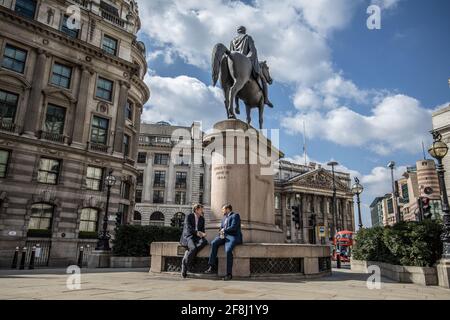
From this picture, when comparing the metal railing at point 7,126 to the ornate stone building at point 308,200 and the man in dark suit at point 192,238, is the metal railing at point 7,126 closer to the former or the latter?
the man in dark suit at point 192,238

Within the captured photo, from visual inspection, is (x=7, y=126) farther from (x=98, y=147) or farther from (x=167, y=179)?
(x=167, y=179)

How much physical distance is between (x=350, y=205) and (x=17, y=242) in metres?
90.2

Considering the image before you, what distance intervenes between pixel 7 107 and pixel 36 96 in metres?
2.14

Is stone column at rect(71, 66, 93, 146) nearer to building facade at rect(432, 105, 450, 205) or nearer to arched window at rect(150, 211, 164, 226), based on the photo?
arched window at rect(150, 211, 164, 226)

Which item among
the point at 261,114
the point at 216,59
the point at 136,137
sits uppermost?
the point at 136,137

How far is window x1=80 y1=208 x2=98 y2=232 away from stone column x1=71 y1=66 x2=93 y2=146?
582 cm

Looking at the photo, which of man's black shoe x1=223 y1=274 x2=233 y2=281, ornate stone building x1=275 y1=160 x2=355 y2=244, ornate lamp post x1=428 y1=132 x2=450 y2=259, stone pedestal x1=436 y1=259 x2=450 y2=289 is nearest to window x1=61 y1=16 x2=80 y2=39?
man's black shoe x1=223 y1=274 x2=233 y2=281

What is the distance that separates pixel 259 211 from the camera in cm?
993

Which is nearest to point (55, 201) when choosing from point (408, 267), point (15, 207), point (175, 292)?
point (15, 207)

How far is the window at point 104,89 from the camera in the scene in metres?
28.4

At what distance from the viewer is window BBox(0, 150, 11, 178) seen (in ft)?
72.0

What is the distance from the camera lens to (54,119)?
83.0 feet

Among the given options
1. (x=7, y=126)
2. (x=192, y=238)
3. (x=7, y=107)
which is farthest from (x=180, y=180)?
(x=192, y=238)
